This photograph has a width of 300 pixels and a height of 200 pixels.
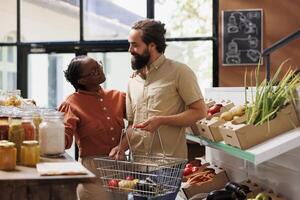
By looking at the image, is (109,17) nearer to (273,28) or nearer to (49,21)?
(49,21)

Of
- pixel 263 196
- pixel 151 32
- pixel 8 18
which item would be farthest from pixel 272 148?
pixel 8 18

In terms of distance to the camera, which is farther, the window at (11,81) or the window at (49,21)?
the window at (11,81)

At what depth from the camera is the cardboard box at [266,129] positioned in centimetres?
227

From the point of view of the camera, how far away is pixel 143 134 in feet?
9.37

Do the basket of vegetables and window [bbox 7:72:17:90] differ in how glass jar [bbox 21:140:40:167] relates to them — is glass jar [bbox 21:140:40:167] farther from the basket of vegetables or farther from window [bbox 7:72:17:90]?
window [bbox 7:72:17:90]

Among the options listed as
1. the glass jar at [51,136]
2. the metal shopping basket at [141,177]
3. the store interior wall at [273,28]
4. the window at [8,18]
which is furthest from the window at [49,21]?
the glass jar at [51,136]

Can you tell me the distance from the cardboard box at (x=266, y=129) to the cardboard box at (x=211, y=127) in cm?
41

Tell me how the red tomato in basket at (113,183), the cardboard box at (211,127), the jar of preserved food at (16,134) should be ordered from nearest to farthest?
the jar of preserved food at (16,134), the red tomato in basket at (113,183), the cardboard box at (211,127)

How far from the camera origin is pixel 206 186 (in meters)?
3.14

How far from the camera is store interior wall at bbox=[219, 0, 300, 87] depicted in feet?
19.9

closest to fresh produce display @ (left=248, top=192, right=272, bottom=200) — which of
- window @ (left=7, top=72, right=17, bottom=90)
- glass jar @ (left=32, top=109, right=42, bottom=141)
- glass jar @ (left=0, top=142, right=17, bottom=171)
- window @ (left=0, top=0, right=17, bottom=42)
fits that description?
glass jar @ (left=32, top=109, right=42, bottom=141)

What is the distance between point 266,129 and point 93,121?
40.8 inches

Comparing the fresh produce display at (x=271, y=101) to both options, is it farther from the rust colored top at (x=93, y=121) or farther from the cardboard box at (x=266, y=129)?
the rust colored top at (x=93, y=121)

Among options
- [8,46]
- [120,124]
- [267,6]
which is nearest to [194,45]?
[267,6]
